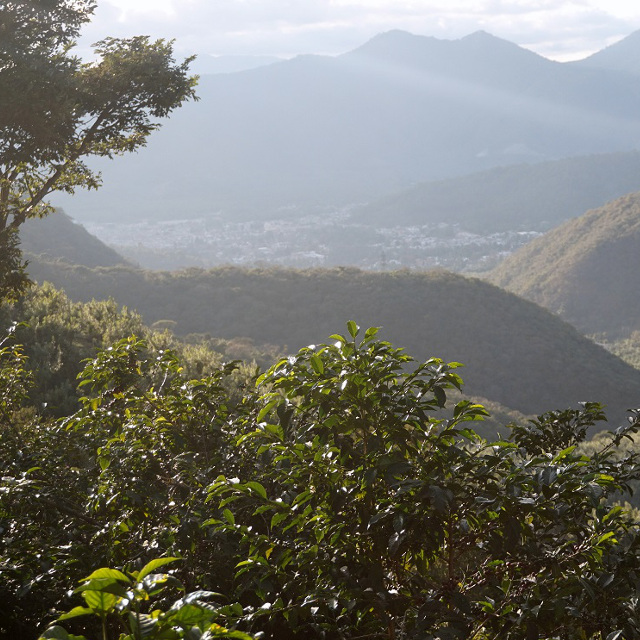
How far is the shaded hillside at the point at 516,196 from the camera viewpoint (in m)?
175

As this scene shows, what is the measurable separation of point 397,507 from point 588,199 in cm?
19554

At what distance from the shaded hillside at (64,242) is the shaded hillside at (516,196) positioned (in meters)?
119

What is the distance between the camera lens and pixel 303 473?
224 cm

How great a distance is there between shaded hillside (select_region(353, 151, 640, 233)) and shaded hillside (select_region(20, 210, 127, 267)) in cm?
11933

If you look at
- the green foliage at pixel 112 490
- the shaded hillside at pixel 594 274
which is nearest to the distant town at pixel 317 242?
the shaded hillside at pixel 594 274

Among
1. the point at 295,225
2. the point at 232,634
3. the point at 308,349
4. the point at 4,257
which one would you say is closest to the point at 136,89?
the point at 4,257

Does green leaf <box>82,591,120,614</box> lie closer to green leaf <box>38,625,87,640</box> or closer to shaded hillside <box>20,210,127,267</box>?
green leaf <box>38,625,87,640</box>

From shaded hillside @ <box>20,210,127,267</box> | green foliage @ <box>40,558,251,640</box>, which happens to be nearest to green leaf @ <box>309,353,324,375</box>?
green foliage @ <box>40,558,251,640</box>

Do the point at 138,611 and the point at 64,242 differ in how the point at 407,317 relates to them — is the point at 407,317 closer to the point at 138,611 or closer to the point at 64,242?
the point at 64,242

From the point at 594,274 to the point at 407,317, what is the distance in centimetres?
4427

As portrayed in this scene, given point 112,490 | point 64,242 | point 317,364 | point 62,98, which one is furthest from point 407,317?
point 317,364

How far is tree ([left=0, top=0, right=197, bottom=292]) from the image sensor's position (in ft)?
24.6

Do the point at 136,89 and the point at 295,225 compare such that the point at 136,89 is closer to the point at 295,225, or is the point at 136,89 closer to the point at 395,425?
the point at 395,425

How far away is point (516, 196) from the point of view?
181625 millimetres
